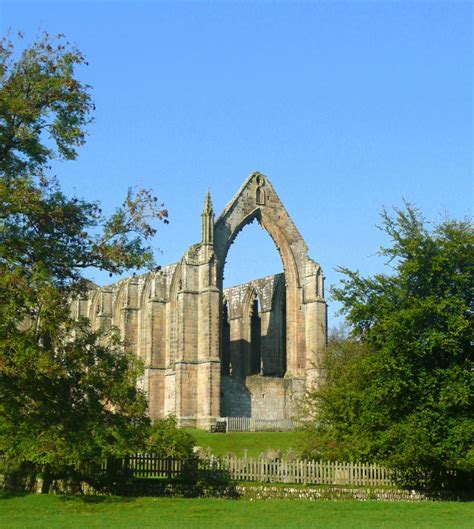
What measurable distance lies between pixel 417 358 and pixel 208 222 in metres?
27.9

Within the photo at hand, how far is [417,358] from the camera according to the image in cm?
2964

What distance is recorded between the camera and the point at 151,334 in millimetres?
60312

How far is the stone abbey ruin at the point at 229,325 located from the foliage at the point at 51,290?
27297 mm

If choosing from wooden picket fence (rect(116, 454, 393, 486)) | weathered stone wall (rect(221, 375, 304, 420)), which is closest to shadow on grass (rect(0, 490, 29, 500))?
wooden picket fence (rect(116, 454, 393, 486))

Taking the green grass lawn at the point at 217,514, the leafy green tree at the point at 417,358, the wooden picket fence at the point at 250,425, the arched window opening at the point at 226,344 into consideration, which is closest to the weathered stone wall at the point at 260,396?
the wooden picket fence at the point at 250,425

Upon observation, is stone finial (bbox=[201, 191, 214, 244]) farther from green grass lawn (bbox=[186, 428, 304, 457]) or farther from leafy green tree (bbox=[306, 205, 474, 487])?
leafy green tree (bbox=[306, 205, 474, 487])

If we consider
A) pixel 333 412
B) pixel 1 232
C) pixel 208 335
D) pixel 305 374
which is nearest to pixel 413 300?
pixel 333 412

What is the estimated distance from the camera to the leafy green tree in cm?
2848

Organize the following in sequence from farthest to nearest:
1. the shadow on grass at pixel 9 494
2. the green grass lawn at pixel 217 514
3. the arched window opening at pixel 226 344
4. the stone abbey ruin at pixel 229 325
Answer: the arched window opening at pixel 226 344 < the stone abbey ruin at pixel 229 325 < the shadow on grass at pixel 9 494 < the green grass lawn at pixel 217 514

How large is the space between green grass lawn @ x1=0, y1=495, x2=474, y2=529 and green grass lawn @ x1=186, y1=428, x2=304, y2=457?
1820cm

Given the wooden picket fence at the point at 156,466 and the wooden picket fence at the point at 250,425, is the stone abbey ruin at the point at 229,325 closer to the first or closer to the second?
the wooden picket fence at the point at 250,425

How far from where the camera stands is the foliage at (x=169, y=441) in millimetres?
28953

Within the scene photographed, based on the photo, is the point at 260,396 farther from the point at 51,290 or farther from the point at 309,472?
the point at 51,290

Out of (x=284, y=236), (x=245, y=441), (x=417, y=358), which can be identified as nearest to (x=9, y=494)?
(x=417, y=358)
